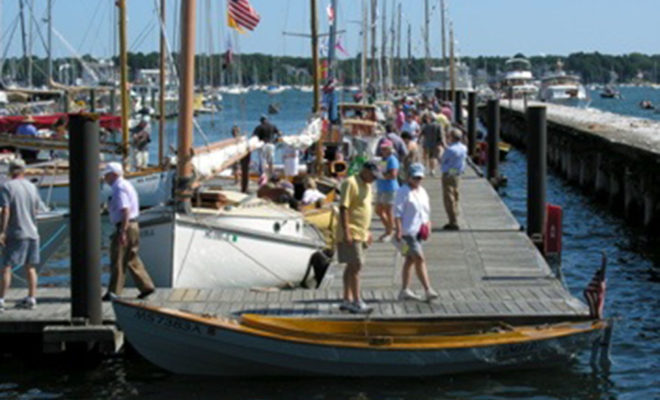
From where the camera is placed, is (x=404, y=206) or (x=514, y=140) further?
(x=514, y=140)

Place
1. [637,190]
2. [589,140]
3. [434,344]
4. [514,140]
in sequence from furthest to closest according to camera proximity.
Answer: [514,140] → [589,140] → [637,190] → [434,344]

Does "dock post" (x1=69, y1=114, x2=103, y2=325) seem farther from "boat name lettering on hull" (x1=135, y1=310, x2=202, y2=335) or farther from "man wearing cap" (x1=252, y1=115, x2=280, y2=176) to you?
"man wearing cap" (x1=252, y1=115, x2=280, y2=176)

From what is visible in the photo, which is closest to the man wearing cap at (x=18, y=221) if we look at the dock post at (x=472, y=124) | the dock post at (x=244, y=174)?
the dock post at (x=244, y=174)

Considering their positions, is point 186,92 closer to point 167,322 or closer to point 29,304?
point 29,304

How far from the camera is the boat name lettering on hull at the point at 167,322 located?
13.5 meters

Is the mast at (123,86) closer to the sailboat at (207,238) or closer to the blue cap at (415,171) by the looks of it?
the sailboat at (207,238)

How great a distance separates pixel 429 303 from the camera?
14977mm

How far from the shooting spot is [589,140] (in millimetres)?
39344

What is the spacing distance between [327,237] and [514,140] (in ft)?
165

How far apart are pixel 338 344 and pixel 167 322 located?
1.93 meters

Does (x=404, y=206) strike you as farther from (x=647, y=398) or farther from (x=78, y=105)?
(x=78, y=105)

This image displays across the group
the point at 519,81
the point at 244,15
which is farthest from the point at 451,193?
the point at 519,81

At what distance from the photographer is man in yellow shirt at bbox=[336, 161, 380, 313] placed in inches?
559

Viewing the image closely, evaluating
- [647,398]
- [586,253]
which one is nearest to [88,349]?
[647,398]
